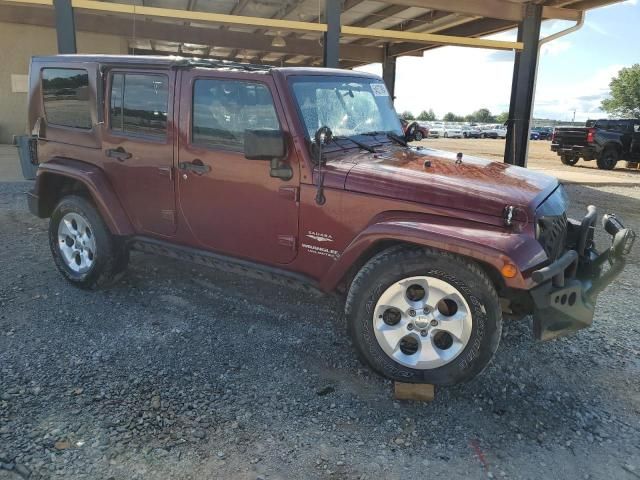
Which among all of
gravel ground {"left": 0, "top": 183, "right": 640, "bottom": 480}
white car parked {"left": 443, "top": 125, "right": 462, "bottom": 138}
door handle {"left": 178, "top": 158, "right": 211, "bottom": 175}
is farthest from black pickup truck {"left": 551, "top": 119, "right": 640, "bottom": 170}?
white car parked {"left": 443, "top": 125, "right": 462, "bottom": 138}

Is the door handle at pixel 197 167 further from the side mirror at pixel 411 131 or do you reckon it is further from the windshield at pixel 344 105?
the side mirror at pixel 411 131

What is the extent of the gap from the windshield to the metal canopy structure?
5.06 meters

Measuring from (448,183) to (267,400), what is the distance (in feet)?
5.44

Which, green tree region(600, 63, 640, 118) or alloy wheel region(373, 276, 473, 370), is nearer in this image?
alloy wheel region(373, 276, 473, 370)

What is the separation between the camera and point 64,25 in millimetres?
7363

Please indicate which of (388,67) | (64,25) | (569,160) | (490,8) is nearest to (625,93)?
(569,160)

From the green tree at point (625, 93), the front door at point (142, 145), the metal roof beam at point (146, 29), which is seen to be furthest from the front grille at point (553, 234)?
the green tree at point (625, 93)

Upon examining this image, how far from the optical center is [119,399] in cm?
287

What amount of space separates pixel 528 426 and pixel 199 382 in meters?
1.91

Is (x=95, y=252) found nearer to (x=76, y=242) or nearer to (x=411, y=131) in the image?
(x=76, y=242)

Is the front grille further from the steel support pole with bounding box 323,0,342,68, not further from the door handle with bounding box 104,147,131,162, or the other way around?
the steel support pole with bounding box 323,0,342,68

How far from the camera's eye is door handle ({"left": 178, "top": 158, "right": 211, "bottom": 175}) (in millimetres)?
3660

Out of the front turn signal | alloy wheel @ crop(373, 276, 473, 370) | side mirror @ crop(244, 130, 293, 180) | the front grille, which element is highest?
side mirror @ crop(244, 130, 293, 180)

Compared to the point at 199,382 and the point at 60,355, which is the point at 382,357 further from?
the point at 60,355
